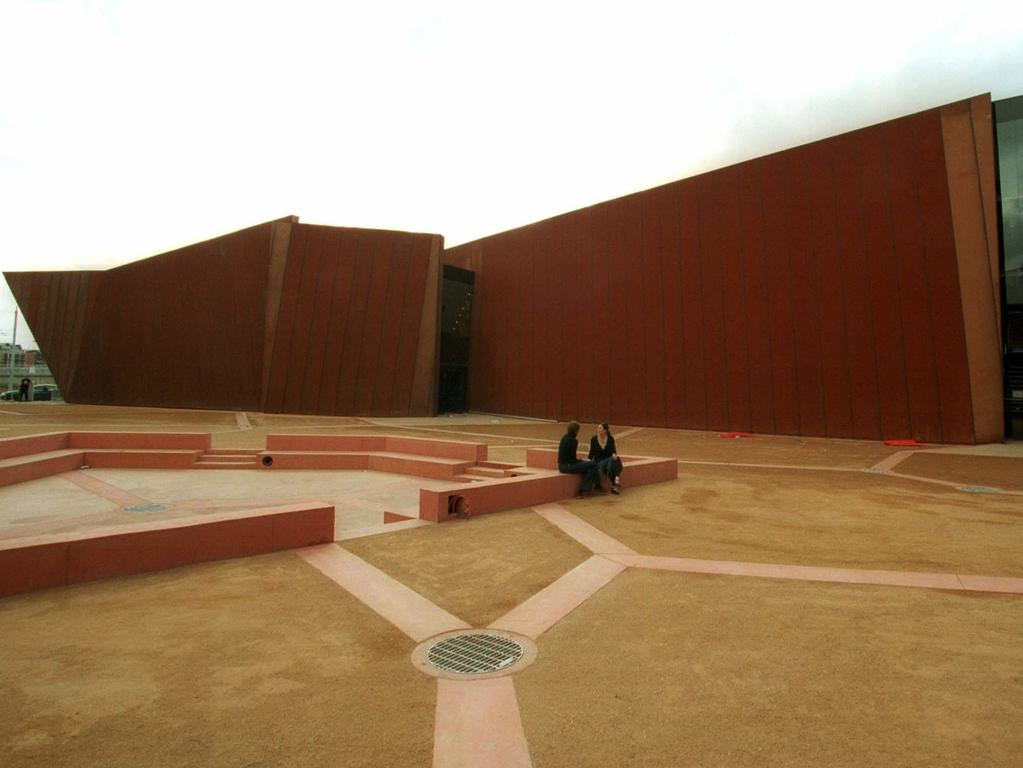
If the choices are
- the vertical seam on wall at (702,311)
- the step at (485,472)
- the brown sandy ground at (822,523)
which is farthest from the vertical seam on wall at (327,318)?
the brown sandy ground at (822,523)

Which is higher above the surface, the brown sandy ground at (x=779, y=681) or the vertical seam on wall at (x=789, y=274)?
the vertical seam on wall at (x=789, y=274)

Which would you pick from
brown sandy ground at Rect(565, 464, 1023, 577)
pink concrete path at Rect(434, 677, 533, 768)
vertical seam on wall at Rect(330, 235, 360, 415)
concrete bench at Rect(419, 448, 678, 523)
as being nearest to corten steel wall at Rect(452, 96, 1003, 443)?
brown sandy ground at Rect(565, 464, 1023, 577)

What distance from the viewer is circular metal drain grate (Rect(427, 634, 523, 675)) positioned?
125 inches

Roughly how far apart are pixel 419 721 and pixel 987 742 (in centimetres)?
246

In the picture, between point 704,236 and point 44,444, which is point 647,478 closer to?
point 44,444

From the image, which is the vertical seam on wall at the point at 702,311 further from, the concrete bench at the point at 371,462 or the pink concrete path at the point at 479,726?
the pink concrete path at the point at 479,726

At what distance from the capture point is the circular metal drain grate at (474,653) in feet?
10.4

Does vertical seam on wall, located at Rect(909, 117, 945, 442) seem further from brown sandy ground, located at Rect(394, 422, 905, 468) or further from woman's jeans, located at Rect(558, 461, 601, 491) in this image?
woman's jeans, located at Rect(558, 461, 601, 491)

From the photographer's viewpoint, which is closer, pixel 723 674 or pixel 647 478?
pixel 723 674

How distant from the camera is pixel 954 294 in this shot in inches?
653

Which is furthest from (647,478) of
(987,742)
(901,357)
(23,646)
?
(901,357)

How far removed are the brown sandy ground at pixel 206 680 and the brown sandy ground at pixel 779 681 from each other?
31.9 inches

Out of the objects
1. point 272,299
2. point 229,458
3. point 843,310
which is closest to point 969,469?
point 843,310

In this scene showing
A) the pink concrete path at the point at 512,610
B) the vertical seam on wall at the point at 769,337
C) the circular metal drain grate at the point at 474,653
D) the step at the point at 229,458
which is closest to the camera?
the pink concrete path at the point at 512,610
